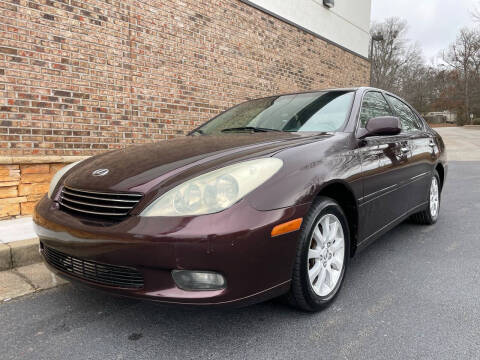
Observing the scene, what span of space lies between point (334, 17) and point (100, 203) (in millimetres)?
9993

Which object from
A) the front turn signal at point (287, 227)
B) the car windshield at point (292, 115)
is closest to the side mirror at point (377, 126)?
the car windshield at point (292, 115)

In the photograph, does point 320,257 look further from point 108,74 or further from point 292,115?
point 108,74

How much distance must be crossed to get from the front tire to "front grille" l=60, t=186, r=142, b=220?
91cm

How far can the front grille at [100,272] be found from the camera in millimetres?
1819

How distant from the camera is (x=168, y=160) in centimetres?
221

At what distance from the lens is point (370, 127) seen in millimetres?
2701

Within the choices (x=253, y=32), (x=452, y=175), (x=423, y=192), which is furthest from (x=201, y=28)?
(x=452, y=175)

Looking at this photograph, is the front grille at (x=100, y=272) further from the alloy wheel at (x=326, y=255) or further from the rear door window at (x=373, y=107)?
the rear door window at (x=373, y=107)

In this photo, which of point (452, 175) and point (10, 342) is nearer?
point (10, 342)

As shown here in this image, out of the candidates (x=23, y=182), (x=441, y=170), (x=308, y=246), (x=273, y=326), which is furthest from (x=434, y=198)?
(x=23, y=182)

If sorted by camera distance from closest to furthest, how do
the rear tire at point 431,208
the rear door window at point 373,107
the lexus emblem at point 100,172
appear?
the lexus emblem at point 100,172 → the rear door window at point 373,107 → the rear tire at point 431,208

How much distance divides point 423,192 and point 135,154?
2.89 m

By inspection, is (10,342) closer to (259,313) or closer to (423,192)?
(259,313)

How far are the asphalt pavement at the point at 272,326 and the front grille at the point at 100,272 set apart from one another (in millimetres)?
161
